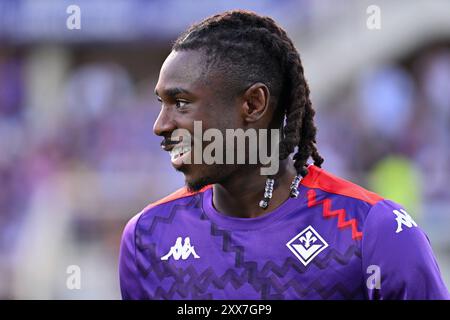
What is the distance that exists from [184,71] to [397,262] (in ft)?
3.61

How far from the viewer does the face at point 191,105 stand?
138 inches

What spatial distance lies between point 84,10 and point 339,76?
353 cm

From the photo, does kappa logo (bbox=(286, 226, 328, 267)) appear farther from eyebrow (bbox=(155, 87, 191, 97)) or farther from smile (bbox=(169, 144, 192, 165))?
eyebrow (bbox=(155, 87, 191, 97))

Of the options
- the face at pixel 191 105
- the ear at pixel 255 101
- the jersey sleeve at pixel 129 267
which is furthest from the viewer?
the jersey sleeve at pixel 129 267

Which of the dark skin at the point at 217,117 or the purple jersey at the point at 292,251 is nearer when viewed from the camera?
the purple jersey at the point at 292,251

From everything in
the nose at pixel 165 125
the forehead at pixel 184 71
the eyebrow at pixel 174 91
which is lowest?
the nose at pixel 165 125

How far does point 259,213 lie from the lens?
12.1 ft

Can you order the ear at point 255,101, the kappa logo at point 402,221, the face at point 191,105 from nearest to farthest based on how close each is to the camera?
the kappa logo at point 402,221, the face at point 191,105, the ear at point 255,101

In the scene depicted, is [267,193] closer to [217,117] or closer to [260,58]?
[217,117]

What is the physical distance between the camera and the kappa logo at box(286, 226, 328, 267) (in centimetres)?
350

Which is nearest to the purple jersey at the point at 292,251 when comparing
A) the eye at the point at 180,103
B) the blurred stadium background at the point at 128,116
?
the eye at the point at 180,103

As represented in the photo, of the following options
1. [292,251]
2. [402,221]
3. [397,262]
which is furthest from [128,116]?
[397,262]

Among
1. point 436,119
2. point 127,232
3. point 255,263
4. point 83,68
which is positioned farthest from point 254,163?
point 83,68

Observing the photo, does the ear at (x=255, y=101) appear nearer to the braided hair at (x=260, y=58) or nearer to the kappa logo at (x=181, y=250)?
the braided hair at (x=260, y=58)
